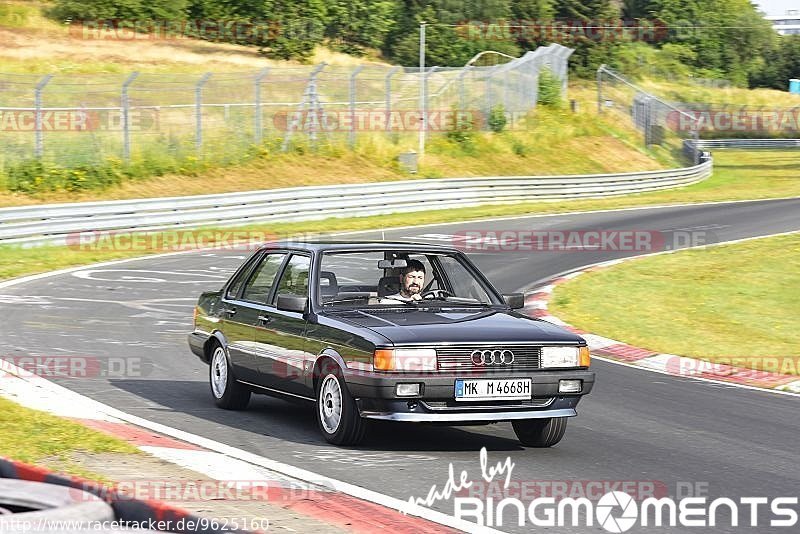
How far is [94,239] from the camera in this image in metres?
25.8

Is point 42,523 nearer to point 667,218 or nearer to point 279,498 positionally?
point 279,498

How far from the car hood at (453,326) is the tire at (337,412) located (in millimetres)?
432

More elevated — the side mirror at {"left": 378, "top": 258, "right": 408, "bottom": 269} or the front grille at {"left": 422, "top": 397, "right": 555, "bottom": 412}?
the side mirror at {"left": 378, "top": 258, "right": 408, "bottom": 269}

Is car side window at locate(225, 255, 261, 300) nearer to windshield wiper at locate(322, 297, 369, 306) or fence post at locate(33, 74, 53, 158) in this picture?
windshield wiper at locate(322, 297, 369, 306)

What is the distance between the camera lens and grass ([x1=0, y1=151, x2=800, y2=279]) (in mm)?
23156

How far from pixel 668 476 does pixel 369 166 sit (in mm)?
34005

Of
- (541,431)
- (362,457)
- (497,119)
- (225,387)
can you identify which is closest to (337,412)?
(362,457)

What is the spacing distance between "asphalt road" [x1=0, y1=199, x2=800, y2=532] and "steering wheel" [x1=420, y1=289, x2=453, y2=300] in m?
1.01

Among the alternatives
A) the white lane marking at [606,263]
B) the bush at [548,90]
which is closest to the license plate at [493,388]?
the white lane marking at [606,263]

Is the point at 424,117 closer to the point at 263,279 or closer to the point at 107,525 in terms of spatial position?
the point at 263,279

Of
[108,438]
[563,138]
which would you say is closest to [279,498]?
[108,438]

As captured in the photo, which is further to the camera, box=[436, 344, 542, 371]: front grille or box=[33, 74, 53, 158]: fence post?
box=[33, 74, 53, 158]: fence post

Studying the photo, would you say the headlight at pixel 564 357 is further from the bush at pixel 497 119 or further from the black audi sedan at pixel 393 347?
the bush at pixel 497 119

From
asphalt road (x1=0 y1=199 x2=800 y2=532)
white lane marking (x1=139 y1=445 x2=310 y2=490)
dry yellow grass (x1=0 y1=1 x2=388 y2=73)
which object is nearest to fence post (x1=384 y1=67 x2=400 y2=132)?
dry yellow grass (x1=0 y1=1 x2=388 y2=73)
